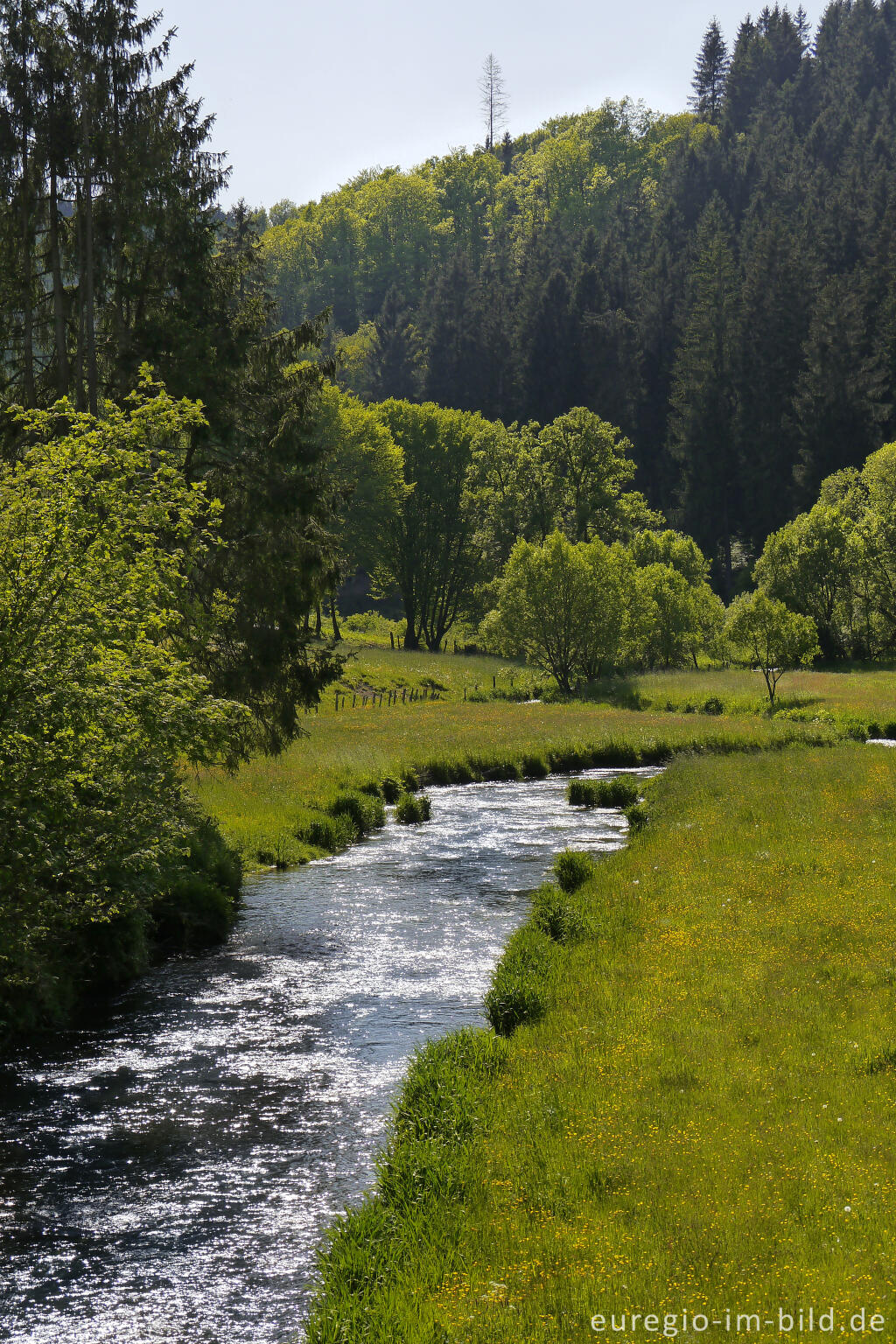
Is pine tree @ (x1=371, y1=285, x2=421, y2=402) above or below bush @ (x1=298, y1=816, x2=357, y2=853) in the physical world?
above

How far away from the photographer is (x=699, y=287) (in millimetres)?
118375

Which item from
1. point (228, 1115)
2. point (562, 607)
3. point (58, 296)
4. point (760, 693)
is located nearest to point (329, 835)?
point (58, 296)

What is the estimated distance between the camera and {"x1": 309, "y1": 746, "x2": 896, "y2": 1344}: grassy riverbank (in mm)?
8180

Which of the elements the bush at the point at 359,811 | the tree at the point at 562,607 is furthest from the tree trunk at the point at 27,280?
the tree at the point at 562,607

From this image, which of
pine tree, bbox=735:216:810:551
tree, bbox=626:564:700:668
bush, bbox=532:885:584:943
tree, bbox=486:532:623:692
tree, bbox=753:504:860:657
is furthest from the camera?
pine tree, bbox=735:216:810:551

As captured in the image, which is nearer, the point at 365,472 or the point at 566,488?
the point at 566,488

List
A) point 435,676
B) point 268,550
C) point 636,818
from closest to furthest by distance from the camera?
point 268,550 → point 636,818 → point 435,676

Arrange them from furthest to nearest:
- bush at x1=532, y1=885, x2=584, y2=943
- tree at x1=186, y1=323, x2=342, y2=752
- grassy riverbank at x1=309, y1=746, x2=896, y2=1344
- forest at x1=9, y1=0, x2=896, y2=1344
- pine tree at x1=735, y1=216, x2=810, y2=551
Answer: pine tree at x1=735, y1=216, x2=810, y2=551 < tree at x1=186, y1=323, x2=342, y2=752 < bush at x1=532, y1=885, x2=584, y2=943 < forest at x1=9, y1=0, x2=896, y2=1344 < grassy riverbank at x1=309, y1=746, x2=896, y2=1344

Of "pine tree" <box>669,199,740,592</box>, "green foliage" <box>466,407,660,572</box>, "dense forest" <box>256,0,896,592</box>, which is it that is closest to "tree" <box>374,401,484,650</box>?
"green foliage" <box>466,407,660,572</box>

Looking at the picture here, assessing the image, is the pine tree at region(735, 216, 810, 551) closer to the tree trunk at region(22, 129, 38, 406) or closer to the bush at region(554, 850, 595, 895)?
the bush at region(554, 850, 595, 895)

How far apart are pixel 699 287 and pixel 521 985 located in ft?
377

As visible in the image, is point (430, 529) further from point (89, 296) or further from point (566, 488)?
point (89, 296)

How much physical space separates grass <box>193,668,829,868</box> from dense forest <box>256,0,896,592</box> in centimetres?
5666

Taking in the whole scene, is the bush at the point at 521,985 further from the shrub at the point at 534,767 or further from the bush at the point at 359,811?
the shrub at the point at 534,767
